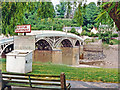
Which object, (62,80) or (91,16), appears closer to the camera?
(62,80)

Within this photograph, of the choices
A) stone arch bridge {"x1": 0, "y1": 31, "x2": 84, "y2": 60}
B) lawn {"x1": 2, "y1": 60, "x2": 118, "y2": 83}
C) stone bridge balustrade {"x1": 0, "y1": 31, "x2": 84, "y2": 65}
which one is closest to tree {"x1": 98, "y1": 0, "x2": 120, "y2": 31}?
lawn {"x1": 2, "y1": 60, "x2": 118, "y2": 83}

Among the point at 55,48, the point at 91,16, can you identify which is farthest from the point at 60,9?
the point at 55,48

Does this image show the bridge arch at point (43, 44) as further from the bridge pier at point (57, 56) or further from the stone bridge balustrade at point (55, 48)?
the bridge pier at point (57, 56)

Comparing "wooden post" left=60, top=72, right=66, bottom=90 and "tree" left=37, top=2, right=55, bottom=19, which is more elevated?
"tree" left=37, top=2, right=55, bottom=19

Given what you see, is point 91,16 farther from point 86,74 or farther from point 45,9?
point 45,9

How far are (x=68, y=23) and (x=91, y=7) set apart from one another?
1257 millimetres

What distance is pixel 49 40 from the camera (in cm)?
1054

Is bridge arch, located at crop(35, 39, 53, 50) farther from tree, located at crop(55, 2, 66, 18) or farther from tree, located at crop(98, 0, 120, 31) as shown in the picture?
tree, located at crop(98, 0, 120, 31)

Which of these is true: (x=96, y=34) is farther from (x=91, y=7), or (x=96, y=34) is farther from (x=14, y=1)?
(x=14, y=1)

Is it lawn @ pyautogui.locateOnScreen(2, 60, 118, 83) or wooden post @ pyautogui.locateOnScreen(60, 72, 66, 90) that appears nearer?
wooden post @ pyautogui.locateOnScreen(60, 72, 66, 90)

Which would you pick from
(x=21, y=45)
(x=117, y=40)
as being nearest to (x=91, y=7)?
(x=117, y=40)

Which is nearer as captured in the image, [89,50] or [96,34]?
[96,34]

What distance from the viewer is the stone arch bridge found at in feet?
→ 25.6

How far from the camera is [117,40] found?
360 inches
